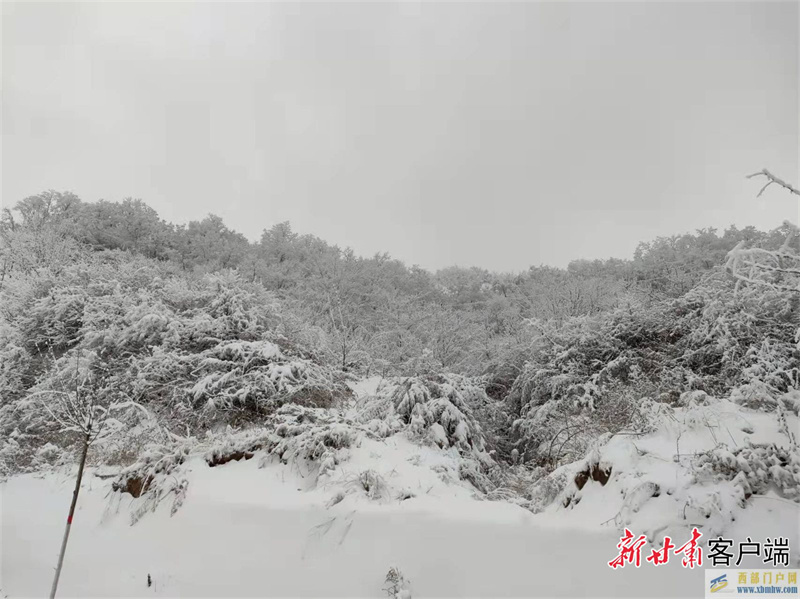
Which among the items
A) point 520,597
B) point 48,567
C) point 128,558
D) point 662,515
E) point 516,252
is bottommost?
point 48,567

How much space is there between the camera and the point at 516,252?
4891 centimetres

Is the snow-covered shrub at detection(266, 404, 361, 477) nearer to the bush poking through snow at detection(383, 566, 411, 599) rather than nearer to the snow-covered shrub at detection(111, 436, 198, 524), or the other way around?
the snow-covered shrub at detection(111, 436, 198, 524)

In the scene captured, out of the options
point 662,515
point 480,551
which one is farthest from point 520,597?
point 662,515

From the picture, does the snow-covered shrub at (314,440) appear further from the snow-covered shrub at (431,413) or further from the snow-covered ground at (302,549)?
the snow-covered shrub at (431,413)

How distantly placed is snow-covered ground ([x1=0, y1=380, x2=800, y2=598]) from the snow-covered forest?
2 centimetres

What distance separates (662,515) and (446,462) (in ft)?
8.20

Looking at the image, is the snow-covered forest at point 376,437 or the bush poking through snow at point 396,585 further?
the snow-covered forest at point 376,437

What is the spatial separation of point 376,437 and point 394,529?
1.95 m

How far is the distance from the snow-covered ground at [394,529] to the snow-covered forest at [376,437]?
21 millimetres

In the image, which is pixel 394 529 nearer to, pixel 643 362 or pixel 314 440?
pixel 314 440

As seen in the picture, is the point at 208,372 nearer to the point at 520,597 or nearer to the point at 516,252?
the point at 520,597

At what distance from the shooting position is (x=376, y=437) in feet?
18.2

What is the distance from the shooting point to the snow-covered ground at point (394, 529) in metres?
2.89

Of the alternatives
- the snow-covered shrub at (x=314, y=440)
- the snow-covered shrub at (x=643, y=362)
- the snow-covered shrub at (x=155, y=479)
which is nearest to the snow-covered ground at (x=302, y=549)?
the snow-covered shrub at (x=155, y=479)
